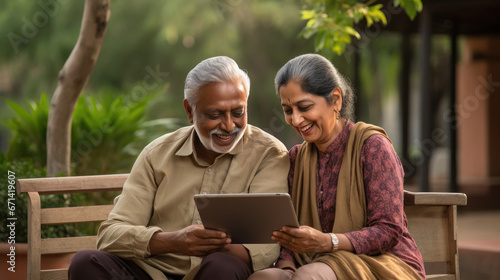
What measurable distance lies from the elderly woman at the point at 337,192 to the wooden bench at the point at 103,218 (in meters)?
0.29

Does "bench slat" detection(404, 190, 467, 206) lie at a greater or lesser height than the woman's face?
lesser

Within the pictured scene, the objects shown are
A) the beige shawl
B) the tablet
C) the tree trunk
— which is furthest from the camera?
the tree trunk

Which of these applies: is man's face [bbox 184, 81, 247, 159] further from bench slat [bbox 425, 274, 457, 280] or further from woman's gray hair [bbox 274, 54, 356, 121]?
bench slat [bbox 425, 274, 457, 280]

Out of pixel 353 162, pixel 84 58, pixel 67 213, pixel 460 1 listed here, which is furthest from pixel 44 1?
pixel 353 162

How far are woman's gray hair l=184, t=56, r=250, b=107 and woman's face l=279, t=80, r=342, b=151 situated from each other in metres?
0.21

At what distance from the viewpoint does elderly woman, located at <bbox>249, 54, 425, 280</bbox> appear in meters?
3.10

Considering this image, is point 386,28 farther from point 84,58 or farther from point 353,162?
point 353,162

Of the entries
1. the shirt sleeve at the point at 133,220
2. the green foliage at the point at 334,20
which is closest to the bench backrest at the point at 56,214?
the shirt sleeve at the point at 133,220

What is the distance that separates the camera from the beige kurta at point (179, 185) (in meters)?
3.41

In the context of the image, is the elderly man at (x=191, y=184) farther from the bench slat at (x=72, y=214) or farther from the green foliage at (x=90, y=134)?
the green foliage at (x=90, y=134)

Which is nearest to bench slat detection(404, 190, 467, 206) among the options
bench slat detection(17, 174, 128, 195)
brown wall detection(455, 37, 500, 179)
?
bench slat detection(17, 174, 128, 195)

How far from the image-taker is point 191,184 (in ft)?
11.6

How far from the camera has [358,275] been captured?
121 inches

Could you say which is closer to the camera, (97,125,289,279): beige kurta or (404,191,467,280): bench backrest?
(97,125,289,279): beige kurta
